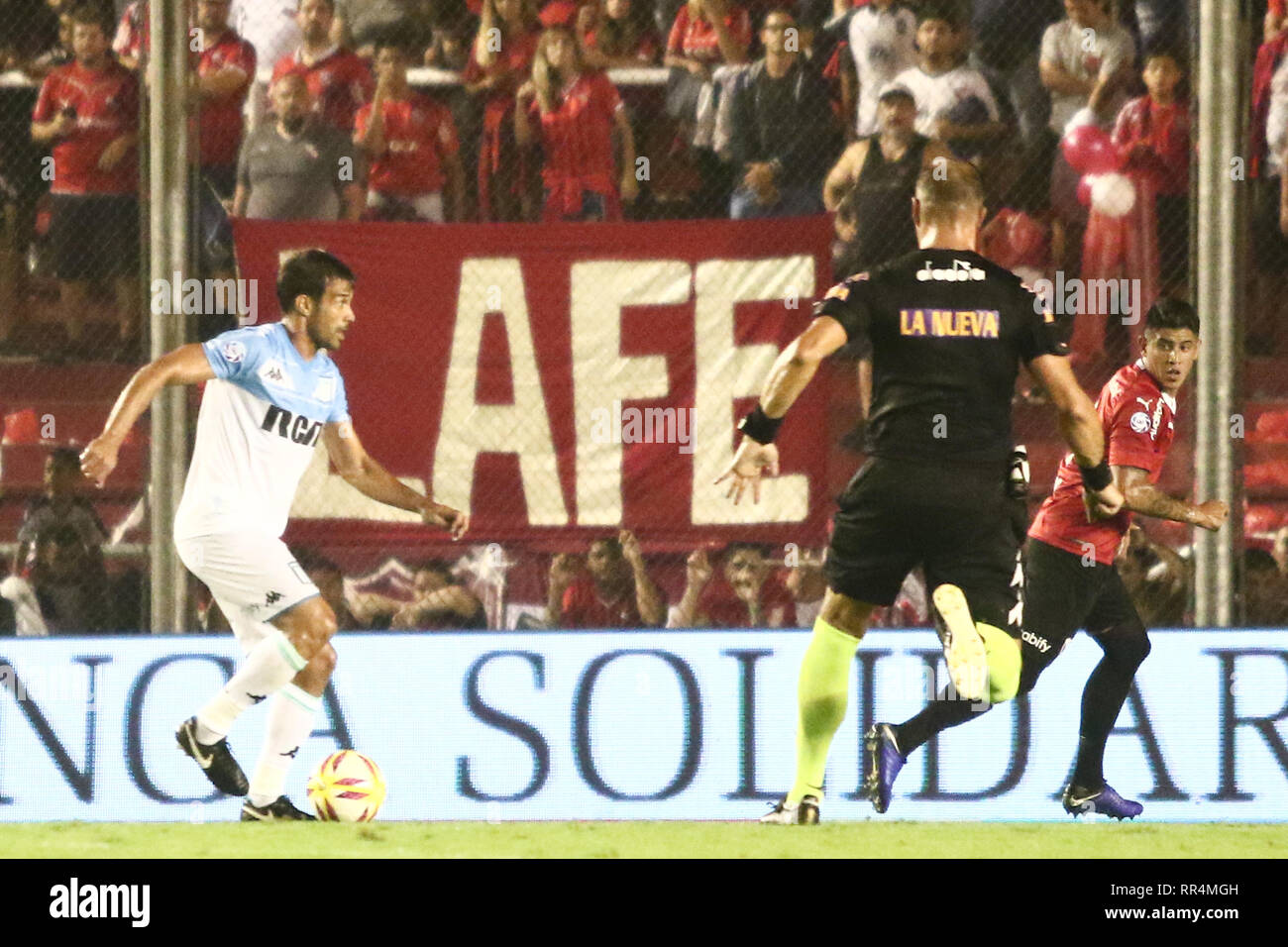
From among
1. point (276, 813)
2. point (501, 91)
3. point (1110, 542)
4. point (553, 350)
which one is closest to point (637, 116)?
point (501, 91)

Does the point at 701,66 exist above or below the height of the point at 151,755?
above

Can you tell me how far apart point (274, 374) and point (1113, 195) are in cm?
364

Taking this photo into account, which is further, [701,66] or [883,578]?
[701,66]

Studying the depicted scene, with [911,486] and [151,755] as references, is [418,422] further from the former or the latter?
[911,486]

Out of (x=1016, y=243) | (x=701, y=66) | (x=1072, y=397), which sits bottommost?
(x=1072, y=397)

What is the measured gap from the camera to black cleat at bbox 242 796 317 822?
749cm

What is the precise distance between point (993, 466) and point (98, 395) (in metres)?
4.24

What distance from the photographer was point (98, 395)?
9320 millimetres

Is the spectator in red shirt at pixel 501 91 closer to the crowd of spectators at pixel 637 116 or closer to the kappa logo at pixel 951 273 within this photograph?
the crowd of spectators at pixel 637 116

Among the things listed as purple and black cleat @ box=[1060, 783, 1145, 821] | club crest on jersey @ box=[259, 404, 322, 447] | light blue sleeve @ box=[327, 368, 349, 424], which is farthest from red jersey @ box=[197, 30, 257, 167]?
purple and black cleat @ box=[1060, 783, 1145, 821]

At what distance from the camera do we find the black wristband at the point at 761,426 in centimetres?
639

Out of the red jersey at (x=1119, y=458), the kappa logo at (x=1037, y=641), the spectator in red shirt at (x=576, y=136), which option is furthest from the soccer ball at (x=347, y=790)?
the spectator in red shirt at (x=576, y=136)

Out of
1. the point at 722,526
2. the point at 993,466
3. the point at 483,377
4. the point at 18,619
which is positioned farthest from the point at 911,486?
the point at 18,619

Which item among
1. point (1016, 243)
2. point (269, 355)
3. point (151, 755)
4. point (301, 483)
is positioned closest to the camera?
point (269, 355)
